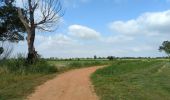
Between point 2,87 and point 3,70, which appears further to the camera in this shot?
point 3,70

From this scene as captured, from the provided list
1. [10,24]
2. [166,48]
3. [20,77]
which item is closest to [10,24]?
[10,24]

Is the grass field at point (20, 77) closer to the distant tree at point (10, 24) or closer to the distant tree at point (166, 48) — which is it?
the distant tree at point (10, 24)

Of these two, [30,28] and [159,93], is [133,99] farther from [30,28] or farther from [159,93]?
[30,28]

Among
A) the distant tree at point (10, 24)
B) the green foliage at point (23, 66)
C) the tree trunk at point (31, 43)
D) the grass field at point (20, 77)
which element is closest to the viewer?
the grass field at point (20, 77)

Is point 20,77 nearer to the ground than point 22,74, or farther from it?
nearer to the ground

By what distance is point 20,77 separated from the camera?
25219mm

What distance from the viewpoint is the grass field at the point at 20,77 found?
56.2 ft

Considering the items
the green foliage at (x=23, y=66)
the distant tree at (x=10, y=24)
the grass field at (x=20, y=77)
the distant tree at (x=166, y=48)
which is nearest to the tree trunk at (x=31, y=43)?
the green foliage at (x=23, y=66)

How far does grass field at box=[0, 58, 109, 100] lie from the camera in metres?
17.1

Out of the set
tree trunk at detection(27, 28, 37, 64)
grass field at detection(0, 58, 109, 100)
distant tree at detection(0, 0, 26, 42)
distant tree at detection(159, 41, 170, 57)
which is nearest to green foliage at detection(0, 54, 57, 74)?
grass field at detection(0, 58, 109, 100)

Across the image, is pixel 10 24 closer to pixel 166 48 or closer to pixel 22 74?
pixel 22 74

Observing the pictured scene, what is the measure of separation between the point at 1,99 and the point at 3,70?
13.3m

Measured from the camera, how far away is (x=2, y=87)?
19.5 meters

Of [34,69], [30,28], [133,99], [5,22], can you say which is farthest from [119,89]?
[5,22]
